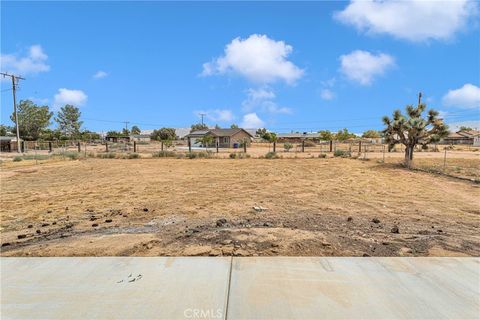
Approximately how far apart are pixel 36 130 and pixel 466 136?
99.4 m

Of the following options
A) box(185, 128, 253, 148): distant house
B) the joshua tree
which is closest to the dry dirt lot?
the joshua tree

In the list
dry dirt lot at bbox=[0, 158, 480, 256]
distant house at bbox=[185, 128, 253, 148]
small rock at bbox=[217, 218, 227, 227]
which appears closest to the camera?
dry dirt lot at bbox=[0, 158, 480, 256]

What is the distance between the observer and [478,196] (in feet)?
30.8

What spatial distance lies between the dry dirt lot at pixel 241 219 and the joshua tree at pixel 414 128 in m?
6.41

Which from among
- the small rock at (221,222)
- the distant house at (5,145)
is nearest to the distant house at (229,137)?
the distant house at (5,145)

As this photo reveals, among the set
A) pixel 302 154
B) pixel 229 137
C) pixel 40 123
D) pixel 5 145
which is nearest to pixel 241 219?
pixel 302 154

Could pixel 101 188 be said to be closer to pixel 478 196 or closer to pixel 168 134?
pixel 478 196
